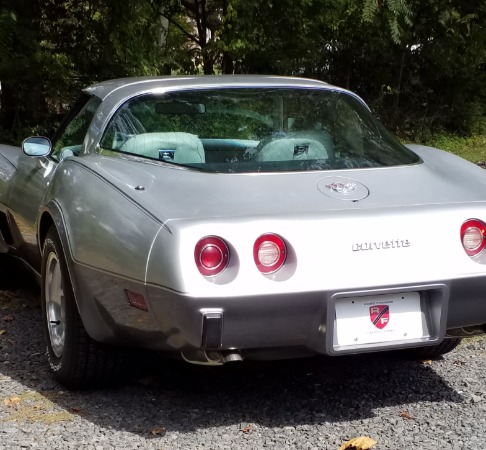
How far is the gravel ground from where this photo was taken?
11.9 ft

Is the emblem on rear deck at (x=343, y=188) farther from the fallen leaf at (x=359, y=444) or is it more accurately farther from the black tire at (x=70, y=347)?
the black tire at (x=70, y=347)

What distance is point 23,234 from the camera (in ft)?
16.9

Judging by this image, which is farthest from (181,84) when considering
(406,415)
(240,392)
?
(406,415)

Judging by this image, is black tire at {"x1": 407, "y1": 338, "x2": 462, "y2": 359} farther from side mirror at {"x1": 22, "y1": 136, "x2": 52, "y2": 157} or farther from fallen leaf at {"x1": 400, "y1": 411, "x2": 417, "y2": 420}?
side mirror at {"x1": 22, "y1": 136, "x2": 52, "y2": 157}

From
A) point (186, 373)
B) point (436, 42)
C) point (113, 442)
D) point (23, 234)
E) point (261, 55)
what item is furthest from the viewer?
point (436, 42)

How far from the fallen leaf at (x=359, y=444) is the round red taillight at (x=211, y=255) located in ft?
2.79

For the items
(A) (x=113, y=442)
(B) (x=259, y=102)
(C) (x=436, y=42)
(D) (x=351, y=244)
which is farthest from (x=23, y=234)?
(C) (x=436, y=42)

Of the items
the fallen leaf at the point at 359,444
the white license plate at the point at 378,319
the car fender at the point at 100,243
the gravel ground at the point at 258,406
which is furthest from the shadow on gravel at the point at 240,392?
the white license plate at the point at 378,319

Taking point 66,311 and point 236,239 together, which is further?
point 66,311

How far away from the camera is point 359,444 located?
352 centimetres

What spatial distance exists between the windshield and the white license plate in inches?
29.7

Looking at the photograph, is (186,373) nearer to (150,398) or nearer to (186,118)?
(150,398)

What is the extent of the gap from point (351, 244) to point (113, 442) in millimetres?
1218

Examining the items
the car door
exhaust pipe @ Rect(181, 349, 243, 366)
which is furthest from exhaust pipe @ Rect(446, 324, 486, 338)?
the car door
